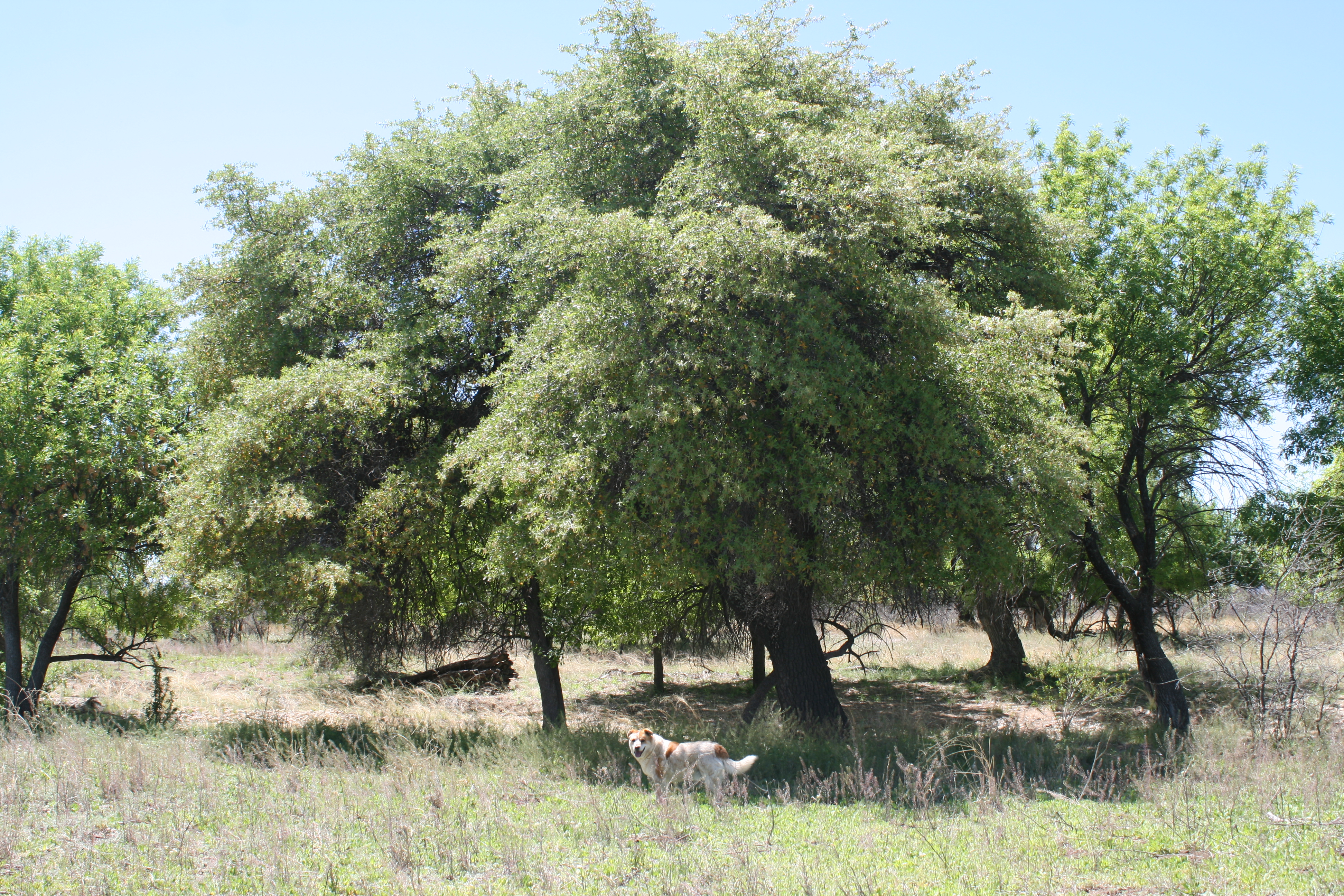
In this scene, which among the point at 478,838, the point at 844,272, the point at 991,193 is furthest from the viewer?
the point at 991,193

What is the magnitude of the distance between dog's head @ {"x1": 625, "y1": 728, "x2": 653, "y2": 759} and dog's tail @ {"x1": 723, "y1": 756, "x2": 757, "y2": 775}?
723 mm

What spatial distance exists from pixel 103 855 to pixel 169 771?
2.49 m

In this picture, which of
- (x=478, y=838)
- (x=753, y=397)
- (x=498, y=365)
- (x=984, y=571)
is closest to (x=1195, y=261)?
(x=984, y=571)

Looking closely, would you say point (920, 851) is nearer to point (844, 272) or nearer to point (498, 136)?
point (844, 272)

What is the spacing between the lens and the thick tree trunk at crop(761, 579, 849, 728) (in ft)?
39.9

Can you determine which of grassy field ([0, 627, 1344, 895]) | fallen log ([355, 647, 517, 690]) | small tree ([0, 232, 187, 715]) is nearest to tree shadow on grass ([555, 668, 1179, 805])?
grassy field ([0, 627, 1344, 895])

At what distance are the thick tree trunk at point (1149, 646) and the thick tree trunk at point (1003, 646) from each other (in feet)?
18.4

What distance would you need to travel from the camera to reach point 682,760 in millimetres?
8039

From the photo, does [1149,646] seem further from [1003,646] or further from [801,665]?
[1003,646]

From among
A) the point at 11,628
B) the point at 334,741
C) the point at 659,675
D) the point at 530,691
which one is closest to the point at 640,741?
the point at 334,741

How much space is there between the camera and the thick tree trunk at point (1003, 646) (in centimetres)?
2105

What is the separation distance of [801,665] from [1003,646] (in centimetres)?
1145

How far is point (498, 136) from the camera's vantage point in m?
14.3

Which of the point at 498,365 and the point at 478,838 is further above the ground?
the point at 498,365
